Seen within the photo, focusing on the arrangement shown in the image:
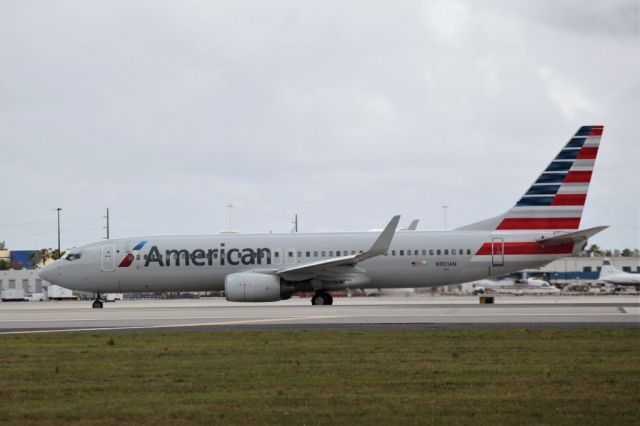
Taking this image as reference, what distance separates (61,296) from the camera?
A: 77.9 metres

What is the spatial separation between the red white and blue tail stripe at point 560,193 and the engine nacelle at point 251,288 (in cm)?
997

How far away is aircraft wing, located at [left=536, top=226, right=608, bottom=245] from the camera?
3788 centimetres

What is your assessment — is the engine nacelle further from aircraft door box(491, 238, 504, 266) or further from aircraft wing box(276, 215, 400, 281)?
aircraft door box(491, 238, 504, 266)

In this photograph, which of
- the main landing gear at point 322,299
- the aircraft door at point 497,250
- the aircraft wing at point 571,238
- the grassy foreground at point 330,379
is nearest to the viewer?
the grassy foreground at point 330,379

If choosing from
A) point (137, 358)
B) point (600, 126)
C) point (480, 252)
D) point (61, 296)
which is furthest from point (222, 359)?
point (61, 296)

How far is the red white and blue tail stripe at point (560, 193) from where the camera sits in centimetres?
4038

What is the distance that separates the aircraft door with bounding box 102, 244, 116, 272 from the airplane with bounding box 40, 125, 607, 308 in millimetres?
45

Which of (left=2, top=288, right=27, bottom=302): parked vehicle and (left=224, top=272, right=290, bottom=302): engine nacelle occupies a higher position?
(left=224, top=272, right=290, bottom=302): engine nacelle

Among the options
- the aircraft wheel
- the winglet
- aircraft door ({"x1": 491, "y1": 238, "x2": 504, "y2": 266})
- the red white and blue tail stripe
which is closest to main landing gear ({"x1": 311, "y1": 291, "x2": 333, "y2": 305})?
the aircraft wheel

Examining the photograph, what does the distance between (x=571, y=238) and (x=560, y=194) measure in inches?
101

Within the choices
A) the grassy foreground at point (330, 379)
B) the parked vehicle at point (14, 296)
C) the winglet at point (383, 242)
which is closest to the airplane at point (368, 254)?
the winglet at point (383, 242)

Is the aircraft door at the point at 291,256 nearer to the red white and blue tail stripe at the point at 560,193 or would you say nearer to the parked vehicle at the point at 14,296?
the red white and blue tail stripe at the point at 560,193

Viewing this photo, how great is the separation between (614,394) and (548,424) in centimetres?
219

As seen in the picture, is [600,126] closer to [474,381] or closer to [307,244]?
[307,244]
